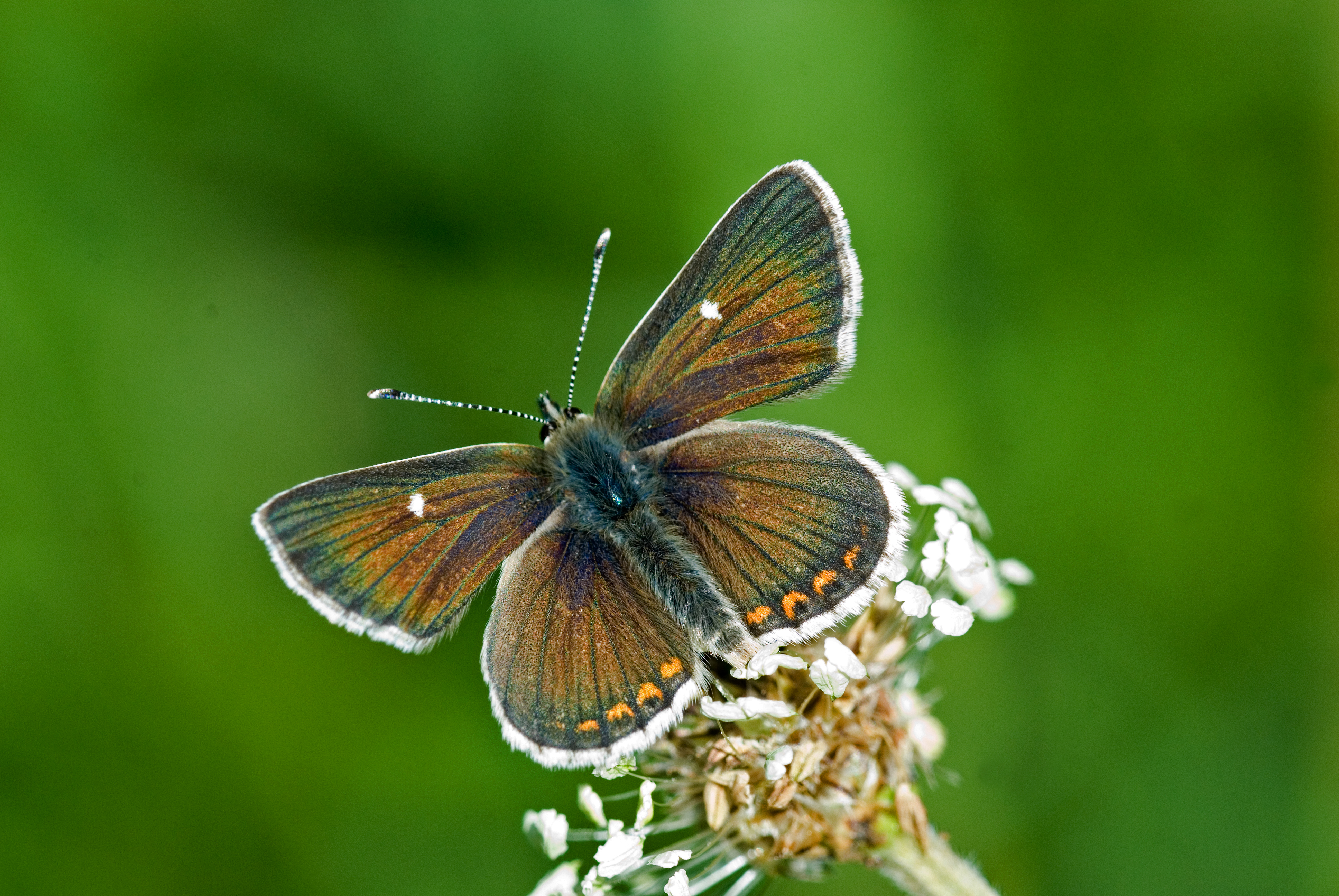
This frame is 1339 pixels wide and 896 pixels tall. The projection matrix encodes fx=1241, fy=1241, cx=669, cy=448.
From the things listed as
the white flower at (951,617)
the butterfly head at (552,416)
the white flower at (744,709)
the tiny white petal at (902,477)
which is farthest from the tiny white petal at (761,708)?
the butterfly head at (552,416)

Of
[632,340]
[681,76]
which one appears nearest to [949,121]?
[681,76]

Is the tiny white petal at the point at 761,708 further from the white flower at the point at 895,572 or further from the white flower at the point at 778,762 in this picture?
the white flower at the point at 895,572

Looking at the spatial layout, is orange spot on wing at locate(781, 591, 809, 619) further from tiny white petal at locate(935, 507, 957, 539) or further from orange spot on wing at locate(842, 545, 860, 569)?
tiny white petal at locate(935, 507, 957, 539)

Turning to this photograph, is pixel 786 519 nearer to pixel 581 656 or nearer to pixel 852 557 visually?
pixel 852 557

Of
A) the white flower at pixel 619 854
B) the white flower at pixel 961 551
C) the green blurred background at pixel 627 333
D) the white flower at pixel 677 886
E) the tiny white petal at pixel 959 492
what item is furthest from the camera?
the green blurred background at pixel 627 333

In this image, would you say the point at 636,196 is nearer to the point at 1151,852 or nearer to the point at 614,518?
the point at 614,518

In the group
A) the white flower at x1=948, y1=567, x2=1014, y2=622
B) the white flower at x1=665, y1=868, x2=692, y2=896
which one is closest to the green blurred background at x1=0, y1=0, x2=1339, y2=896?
the white flower at x1=948, y1=567, x2=1014, y2=622

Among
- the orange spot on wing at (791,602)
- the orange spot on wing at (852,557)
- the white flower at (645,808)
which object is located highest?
the orange spot on wing at (852,557)
